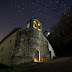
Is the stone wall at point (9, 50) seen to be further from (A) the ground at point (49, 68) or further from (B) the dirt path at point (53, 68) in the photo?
(B) the dirt path at point (53, 68)

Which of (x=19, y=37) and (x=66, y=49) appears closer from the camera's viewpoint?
(x=19, y=37)

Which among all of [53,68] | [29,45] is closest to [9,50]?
[29,45]

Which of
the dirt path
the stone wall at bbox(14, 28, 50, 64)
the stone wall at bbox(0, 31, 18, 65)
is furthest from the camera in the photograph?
the stone wall at bbox(14, 28, 50, 64)

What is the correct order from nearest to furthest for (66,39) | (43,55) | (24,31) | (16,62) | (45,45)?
(16,62)
(24,31)
(43,55)
(45,45)
(66,39)

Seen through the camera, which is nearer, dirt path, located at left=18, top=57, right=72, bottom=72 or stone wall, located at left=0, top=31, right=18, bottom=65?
dirt path, located at left=18, top=57, right=72, bottom=72

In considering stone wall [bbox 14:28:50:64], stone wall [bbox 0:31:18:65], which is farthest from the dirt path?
stone wall [bbox 0:31:18:65]

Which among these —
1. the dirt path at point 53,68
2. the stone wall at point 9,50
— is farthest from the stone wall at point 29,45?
the dirt path at point 53,68

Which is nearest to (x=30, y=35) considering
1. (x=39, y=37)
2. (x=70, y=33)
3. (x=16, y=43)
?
(x=39, y=37)

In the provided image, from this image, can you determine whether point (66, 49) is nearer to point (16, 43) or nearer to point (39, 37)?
point (39, 37)

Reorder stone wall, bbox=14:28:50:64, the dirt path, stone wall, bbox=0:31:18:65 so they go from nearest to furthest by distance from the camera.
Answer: the dirt path, stone wall, bbox=0:31:18:65, stone wall, bbox=14:28:50:64

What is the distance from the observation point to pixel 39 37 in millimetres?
11391

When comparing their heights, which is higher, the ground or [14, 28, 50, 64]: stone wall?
[14, 28, 50, 64]: stone wall

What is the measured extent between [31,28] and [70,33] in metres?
9.75

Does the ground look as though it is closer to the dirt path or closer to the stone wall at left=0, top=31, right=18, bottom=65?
the dirt path
